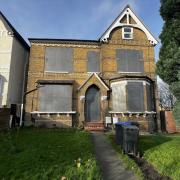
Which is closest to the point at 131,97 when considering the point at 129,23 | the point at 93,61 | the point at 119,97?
the point at 119,97

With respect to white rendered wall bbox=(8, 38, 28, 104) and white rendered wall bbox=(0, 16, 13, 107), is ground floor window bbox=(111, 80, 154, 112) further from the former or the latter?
white rendered wall bbox=(0, 16, 13, 107)

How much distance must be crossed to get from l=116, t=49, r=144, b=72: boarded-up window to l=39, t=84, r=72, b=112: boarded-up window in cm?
591

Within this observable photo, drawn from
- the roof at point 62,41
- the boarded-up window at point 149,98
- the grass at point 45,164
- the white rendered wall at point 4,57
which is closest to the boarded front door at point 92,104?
the boarded-up window at point 149,98

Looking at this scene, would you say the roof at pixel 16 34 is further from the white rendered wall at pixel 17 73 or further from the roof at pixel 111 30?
the roof at pixel 111 30

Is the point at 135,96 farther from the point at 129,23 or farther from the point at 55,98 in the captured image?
the point at 129,23

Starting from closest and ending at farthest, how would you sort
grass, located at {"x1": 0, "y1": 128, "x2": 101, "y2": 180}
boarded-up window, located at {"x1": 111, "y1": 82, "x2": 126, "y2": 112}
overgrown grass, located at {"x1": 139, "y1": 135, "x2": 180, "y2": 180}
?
grass, located at {"x1": 0, "y1": 128, "x2": 101, "y2": 180}, overgrown grass, located at {"x1": 139, "y1": 135, "x2": 180, "y2": 180}, boarded-up window, located at {"x1": 111, "y1": 82, "x2": 126, "y2": 112}

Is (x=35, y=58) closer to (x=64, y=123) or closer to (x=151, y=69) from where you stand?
(x=64, y=123)

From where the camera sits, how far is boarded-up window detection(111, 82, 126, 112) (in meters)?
20.2

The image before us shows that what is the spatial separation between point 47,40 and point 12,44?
354cm

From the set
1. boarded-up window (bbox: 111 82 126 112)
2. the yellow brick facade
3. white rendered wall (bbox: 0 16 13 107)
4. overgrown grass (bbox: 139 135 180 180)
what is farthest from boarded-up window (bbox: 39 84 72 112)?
overgrown grass (bbox: 139 135 180 180)

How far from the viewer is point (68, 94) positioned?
2094 cm

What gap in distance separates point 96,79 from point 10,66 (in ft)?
28.1

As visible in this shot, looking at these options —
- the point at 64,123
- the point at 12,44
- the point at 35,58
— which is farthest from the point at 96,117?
the point at 12,44

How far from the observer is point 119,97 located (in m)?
20.5
